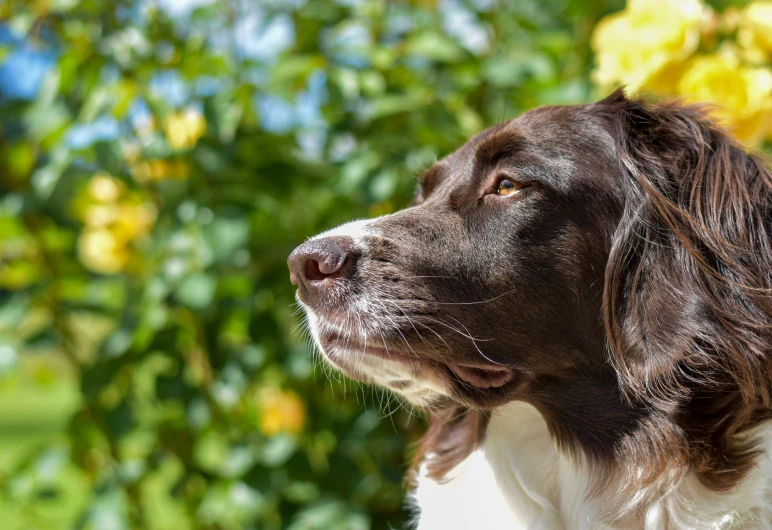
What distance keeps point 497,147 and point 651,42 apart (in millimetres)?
863

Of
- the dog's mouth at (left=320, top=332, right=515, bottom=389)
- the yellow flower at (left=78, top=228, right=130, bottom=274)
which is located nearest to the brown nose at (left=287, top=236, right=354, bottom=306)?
the dog's mouth at (left=320, top=332, right=515, bottom=389)

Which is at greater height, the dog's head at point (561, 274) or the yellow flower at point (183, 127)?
the dog's head at point (561, 274)

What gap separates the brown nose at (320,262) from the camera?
1.98 m

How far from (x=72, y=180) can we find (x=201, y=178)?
1.47 feet

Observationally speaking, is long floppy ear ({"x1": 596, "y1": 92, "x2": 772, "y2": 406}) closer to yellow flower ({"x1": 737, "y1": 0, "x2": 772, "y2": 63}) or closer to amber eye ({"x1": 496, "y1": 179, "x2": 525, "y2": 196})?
amber eye ({"x1": 496, "y1": 179, "x2": 525, "y2": 196})

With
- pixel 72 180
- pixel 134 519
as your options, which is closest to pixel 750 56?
pixel 72 180

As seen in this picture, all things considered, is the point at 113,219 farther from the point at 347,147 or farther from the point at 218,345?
the point at 347,147

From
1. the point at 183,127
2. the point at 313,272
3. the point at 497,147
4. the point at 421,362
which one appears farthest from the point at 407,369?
the point at 183,127

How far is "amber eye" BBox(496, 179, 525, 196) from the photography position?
82.8 inches

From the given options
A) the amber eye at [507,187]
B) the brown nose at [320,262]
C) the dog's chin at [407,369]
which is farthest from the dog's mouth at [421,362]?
the amber eye at [507,187]

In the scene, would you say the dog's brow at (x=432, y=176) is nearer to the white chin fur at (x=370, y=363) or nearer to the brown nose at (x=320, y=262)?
the white chin fur at (x=370, y=363)

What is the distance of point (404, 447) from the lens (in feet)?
11.5

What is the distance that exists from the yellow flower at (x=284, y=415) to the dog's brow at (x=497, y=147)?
64.2 inches

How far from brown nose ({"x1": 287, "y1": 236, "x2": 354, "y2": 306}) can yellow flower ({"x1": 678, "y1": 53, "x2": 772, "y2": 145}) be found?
1.34 metres
